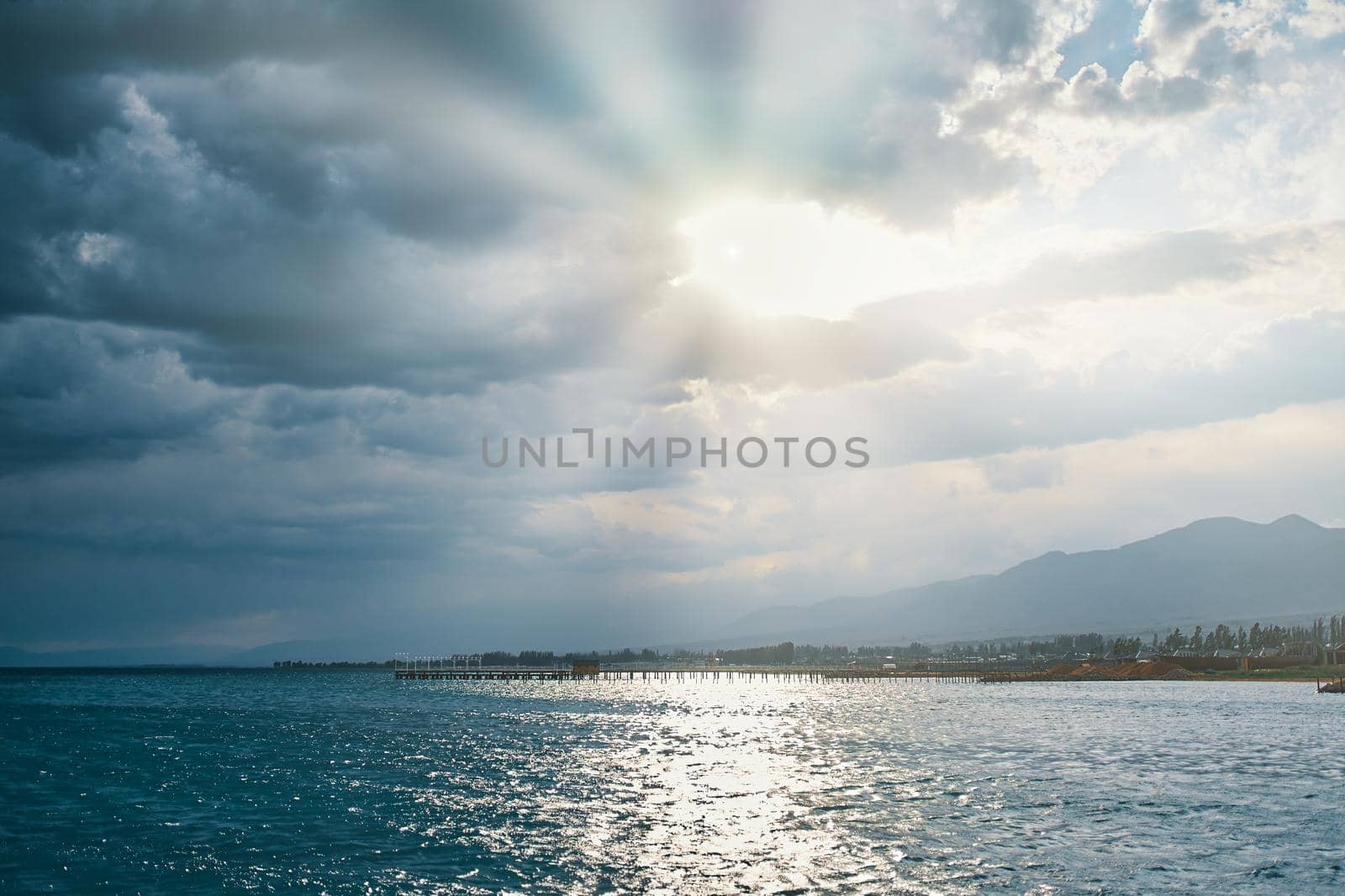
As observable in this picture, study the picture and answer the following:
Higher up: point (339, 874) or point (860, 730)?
point (339, 874)

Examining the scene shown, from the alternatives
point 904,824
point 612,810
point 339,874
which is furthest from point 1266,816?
point 339,874

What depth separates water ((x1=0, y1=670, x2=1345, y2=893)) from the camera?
28.0 meters

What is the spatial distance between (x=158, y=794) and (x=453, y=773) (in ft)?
47.2

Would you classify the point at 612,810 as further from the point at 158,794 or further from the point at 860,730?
the point at 860,730

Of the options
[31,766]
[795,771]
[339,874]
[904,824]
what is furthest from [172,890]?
[31,766]

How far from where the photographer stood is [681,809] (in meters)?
38.7

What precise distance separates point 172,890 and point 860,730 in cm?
6215

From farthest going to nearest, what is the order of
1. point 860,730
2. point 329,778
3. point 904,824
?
point 860,730
point 329,778
point 904,824

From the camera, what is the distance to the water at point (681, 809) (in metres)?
28.0

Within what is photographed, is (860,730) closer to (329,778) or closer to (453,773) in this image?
(453,773)

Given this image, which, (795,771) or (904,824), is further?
(795,771)

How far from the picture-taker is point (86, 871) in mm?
29375

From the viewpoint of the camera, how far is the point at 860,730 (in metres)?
79.6

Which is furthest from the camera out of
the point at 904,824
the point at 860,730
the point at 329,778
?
the point at 860,730
